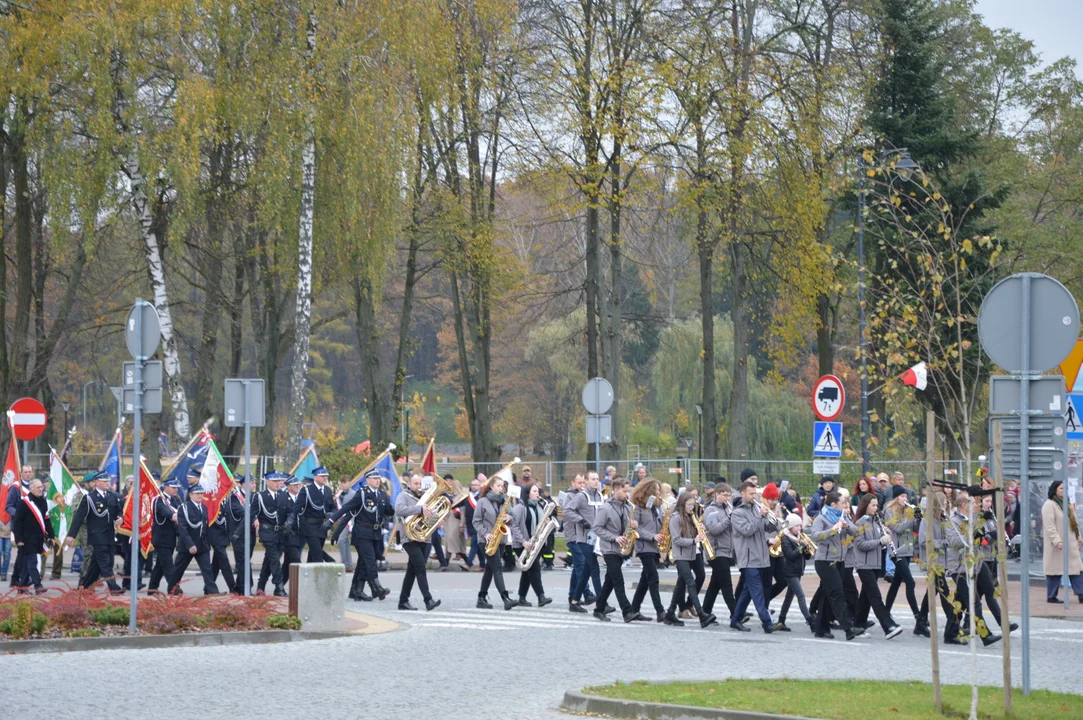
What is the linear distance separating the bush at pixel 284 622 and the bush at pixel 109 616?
1.54 metres

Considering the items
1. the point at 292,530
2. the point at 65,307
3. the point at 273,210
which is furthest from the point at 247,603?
the point at 65,307

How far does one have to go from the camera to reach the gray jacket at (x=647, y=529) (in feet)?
58.3

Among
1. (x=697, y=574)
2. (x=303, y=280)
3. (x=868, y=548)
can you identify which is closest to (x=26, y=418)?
(x=303, y=280)

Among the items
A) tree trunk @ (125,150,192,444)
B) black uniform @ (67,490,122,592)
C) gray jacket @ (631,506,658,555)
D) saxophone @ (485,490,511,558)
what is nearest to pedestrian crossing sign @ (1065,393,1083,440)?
gray jacket @ (631,506,658,555)

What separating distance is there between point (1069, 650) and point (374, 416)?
2550cm

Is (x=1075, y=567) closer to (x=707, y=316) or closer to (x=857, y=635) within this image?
(x=857, y=635)

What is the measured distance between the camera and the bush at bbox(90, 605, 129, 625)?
50.4ft

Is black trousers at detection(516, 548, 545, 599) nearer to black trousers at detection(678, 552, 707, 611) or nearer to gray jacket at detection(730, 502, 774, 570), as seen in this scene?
black trousers at detection(678, 552, 707, 611)

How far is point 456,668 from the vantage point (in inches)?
517

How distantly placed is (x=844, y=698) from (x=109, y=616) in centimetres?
830

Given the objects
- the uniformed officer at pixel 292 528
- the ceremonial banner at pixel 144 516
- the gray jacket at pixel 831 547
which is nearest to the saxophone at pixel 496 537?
the uniformed officer at pixel 292 528

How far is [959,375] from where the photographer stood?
10461 millimetres

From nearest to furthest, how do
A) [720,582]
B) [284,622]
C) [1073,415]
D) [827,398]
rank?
1. [284,622]
2. [720,582]
3. [1073,415]
4. [827,398]

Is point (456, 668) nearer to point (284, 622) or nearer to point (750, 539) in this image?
point (284, 622)
